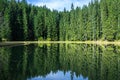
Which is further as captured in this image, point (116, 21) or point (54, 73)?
point (116, 21)

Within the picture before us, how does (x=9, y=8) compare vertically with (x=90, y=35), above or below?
above

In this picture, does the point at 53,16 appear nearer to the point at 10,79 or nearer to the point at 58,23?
the point at 58,23

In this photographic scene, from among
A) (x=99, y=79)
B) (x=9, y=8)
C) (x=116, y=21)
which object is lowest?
(x=99, y=79)

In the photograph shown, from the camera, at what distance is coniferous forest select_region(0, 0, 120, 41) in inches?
4043

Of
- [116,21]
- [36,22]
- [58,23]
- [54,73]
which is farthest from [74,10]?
[54,73]

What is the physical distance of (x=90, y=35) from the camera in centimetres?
11394

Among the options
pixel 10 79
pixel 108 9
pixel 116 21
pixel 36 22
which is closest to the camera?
pixel 10 79

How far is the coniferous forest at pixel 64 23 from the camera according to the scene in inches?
4043

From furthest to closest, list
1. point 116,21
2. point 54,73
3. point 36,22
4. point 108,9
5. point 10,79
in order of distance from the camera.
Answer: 1. point 36,22
2. point 108,9
3. point 116,21
4. point 54,73
5. point 10,79

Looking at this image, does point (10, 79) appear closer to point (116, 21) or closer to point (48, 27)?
point (116, 21)

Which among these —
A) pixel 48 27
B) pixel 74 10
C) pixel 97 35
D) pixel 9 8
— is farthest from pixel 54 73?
pixel 74 10

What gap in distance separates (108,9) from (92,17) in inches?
385

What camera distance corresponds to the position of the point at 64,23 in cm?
13438

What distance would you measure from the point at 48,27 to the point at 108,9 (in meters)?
33.6
